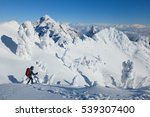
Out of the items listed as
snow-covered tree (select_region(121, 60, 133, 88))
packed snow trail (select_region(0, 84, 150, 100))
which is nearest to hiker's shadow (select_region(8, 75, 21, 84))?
snow-covered tree (select_region(121, 60, 133, 88))

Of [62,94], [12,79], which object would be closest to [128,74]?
[12,79]

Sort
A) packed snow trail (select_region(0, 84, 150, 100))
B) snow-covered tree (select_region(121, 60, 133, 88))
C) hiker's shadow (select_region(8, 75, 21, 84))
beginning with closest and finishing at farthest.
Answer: packed snow trail (select_region(0, 84, 150, 100)) → hiker's shadow (select_region(8, 75, 21, 84)) → snow-covered tree (select_region(121, 60, 133, 88))

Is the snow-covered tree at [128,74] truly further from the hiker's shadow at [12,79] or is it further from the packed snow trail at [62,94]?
the packed snow trail at [62,94]

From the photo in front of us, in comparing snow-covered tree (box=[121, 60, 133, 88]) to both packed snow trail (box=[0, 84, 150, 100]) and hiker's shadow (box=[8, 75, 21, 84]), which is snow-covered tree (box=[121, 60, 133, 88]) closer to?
hiker's shadow (box=[8, 75, 21, 84])

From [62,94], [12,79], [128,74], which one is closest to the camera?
[62,94]

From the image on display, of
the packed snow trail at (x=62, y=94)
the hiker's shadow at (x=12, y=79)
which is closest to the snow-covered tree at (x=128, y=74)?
the hiker's shadow at (x=12, y=79)

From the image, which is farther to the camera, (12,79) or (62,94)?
(12,79)

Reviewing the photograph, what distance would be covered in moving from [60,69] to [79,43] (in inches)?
2804

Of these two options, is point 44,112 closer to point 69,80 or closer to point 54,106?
point 54,106

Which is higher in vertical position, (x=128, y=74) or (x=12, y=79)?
(x=12, y=79)

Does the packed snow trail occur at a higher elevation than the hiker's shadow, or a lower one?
higher

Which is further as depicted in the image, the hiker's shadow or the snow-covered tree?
the snow-covered tree

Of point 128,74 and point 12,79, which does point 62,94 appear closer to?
point 12,79

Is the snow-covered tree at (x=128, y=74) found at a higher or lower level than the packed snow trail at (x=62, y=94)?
lower
